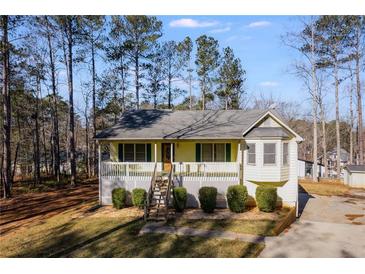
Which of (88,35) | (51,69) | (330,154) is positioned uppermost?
(88,35)

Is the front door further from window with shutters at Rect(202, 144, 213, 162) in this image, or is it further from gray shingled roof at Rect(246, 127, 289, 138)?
gray shingled roof at Rect(246, 127, 289, 138)

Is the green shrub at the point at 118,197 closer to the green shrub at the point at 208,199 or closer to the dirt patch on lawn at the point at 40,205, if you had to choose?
the dirt patch on lawn at the point at 40,205

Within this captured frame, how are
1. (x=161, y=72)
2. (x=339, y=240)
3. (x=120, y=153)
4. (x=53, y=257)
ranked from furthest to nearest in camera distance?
(x=161, y=72) < (x=120, y=153) < (x=339, y=240) < (x=53, y=257)

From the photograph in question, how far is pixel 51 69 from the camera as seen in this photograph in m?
26.5

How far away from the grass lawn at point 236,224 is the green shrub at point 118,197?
3334mm

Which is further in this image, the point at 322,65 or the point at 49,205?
the point at 322,65

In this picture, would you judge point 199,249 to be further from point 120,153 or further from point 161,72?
point 161,72

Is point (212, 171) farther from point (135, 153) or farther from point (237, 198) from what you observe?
point (135, 153)

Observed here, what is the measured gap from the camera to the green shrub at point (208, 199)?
1462 cm

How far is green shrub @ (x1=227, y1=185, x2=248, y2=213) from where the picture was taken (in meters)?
14.5

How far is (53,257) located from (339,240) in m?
9.72

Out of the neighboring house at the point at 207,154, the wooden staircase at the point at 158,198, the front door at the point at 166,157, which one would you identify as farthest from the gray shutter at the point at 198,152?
the wooden staircase at the point at 158,198

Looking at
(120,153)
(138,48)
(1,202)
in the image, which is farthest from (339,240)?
(138,48)

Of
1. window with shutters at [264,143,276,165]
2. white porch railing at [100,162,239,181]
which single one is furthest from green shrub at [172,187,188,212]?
window with shutters at [264,143,276,165]
